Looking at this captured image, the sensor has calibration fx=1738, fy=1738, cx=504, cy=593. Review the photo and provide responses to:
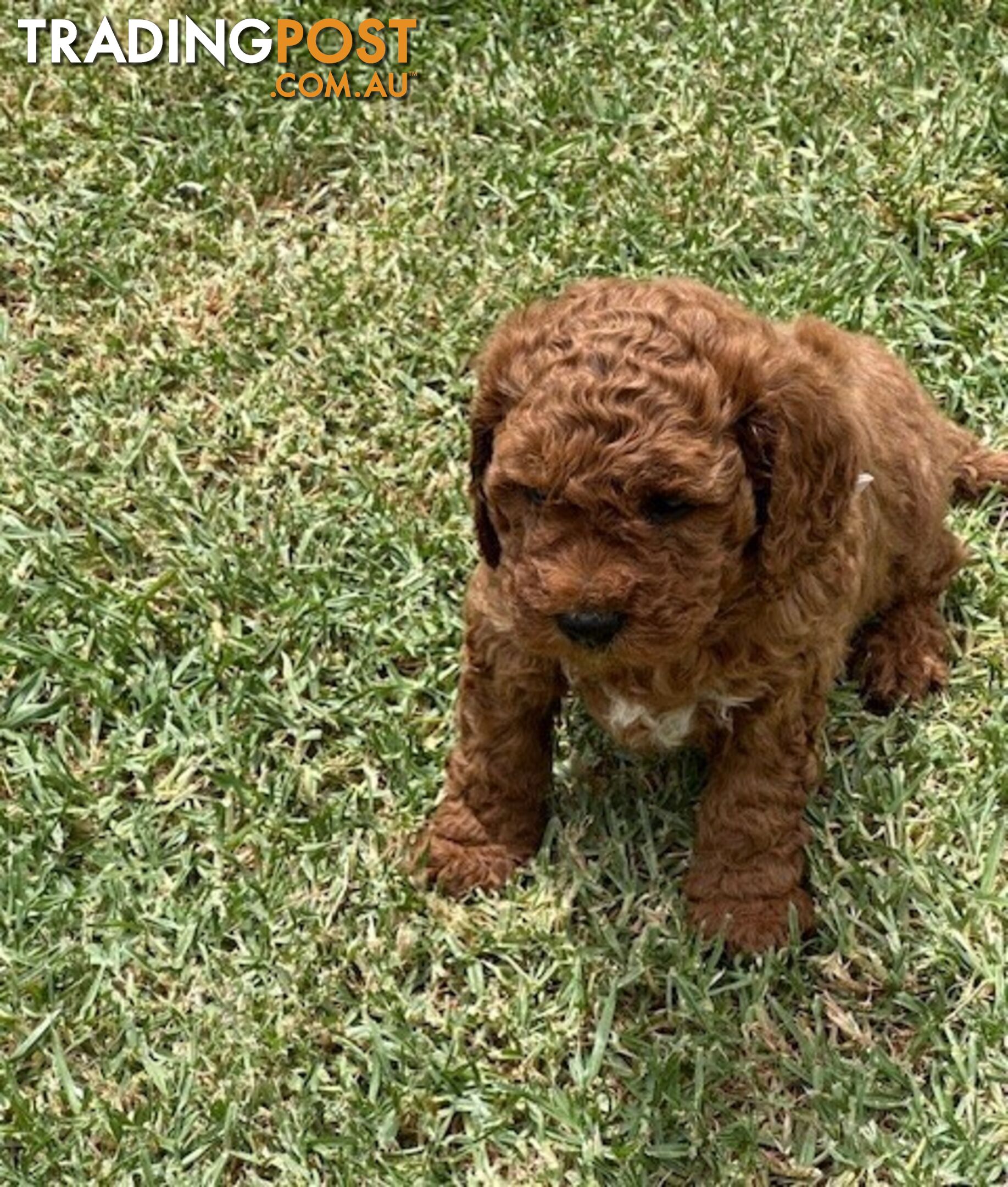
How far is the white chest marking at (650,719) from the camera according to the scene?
160 inches

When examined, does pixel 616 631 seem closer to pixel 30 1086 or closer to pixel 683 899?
pixel 683 899

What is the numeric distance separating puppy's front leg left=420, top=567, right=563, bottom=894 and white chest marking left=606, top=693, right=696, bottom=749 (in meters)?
0.16

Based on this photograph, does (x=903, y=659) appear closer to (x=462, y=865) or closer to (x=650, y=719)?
(x=650, y=719)

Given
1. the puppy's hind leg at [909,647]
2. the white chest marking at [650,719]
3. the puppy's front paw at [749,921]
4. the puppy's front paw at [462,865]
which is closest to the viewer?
the white chest marking at [650,719]

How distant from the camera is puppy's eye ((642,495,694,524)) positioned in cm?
350

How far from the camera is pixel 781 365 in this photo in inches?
143

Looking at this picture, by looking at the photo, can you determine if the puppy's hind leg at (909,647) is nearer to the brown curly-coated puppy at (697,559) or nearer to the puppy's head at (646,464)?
the brown curly-coated puppy at (697,559)

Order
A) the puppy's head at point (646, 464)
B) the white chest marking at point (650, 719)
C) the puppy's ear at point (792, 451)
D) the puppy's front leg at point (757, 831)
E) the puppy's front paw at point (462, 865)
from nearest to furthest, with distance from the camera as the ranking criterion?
the puppy's head at point (646, 464), the puppy's ear at point (792, 451), the white chest marking at point (650, 719), the puppy's front leg at point (757, 831), the puppy's front paw at point (462, 865)

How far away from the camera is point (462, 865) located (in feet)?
14.6

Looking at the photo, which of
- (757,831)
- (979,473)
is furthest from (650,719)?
(979,473)

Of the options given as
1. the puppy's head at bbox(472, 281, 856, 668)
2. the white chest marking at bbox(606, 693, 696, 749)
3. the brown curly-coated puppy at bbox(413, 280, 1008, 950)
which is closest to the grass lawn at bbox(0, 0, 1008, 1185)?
the brown curly-coated puppy at bbox(413, 280, 1008, 950)

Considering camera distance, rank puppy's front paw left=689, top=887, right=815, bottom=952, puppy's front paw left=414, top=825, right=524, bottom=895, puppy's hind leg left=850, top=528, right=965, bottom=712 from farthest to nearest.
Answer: puppy's hind leg left=850, top=528, right=965, bottom=712, puppy's front paw left=414, top=825, right=524, bottom=895, puppy's front paw left=689, top=887, right=815, bottom=952

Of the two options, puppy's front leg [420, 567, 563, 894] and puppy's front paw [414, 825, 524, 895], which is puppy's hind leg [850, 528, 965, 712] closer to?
puppy's front leg [420, 567, 563, 894]

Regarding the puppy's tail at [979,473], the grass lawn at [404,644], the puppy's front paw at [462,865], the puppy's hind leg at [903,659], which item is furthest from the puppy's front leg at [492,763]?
the puppy's tail at [979,473]
